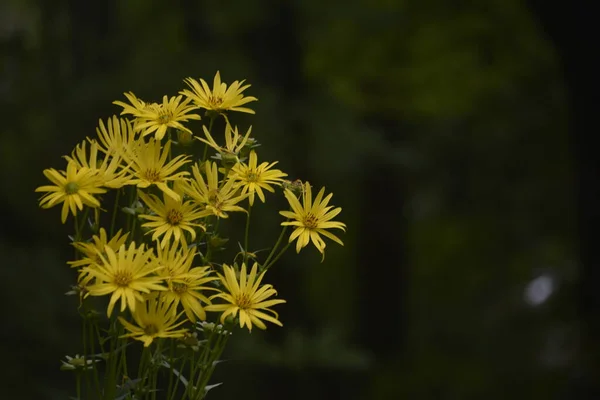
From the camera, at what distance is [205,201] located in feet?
4.45

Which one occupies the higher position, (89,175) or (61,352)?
(61,352)

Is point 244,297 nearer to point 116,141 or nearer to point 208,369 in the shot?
A: point 208,369

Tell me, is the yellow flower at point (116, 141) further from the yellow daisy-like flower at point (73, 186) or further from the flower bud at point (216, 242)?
the flower bud at point (216, 242)

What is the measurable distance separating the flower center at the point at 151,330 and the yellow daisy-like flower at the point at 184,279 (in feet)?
0.14

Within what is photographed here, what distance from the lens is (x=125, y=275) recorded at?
126cm

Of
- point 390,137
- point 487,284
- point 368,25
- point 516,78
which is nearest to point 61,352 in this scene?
point 368,25

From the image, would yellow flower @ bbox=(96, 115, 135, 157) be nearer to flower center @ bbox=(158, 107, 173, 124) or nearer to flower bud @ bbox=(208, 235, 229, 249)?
flower center @ bbox=(158, 107, 173, 124)

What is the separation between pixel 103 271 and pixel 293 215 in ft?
1.09

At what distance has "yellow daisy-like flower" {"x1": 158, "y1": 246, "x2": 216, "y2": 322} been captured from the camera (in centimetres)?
128

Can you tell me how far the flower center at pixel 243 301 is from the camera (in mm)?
1357

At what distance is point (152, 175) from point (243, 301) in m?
0.23

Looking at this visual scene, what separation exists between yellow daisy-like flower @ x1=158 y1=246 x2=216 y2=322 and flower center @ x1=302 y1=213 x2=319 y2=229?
0.23 m

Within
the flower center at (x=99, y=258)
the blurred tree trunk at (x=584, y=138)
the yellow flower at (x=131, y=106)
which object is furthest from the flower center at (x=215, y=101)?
the blurred tree trunk at (x=584, y=138)

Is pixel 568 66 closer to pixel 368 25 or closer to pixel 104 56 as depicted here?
pixel 368 25
